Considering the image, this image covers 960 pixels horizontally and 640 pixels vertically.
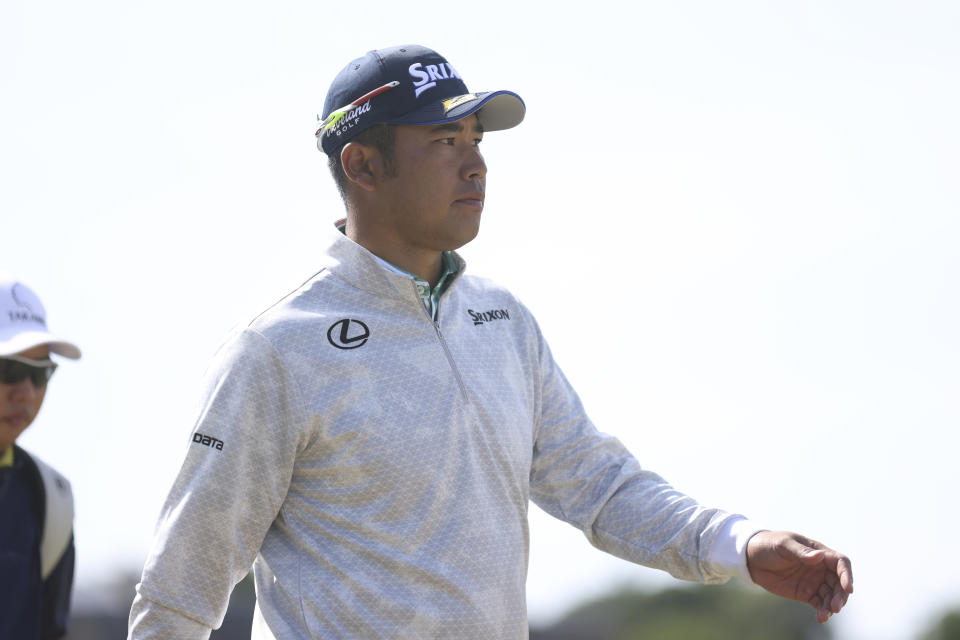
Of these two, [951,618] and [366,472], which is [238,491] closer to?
[366,472]

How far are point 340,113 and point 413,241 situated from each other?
576 mm

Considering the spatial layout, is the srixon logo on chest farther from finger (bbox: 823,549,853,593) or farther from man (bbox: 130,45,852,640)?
finger (bbox: 823,549,853,593)

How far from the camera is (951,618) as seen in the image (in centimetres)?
4656

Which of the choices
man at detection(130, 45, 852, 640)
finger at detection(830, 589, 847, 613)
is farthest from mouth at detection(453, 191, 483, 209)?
finger at detection(830, 589, 847, 613)

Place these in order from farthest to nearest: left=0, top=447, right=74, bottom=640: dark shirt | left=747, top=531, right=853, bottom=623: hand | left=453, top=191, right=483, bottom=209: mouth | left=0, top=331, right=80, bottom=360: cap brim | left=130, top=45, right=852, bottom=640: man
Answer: left=453, top=191, right=483, bottom=209: mouth, left=747, top=531, right=853, bottom=623: hand, left=130, top=45, right=852, bottom=640: man, left=0, top=331, right=80, bottom=360: cap brim, left=0, top=447, right=74, bottom=640: dark shirt

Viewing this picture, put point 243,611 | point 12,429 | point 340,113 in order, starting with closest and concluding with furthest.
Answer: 1. point 12,429
2. point 340,113
3. point 243,611

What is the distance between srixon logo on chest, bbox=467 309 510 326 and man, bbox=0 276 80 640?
1.39m

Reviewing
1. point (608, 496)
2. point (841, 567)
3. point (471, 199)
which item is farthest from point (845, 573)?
point (471, 199)

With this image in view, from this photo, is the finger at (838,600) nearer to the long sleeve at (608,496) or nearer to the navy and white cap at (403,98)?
the long sleeve at (608,496)

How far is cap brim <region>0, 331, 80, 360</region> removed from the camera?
4332mm

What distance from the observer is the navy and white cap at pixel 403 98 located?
197 inches

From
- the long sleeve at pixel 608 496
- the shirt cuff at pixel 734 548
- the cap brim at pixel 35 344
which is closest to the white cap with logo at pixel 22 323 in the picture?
the cap brim at pixel 35 344

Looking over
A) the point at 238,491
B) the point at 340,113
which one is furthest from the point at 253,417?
the point at 340,113

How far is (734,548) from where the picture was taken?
4.91 m
